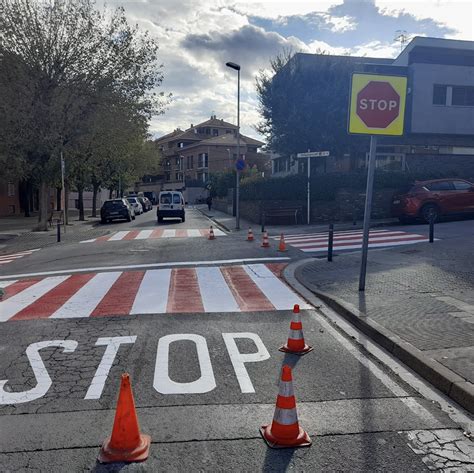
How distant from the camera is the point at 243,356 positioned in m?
5.34

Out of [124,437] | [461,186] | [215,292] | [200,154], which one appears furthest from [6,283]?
[200,154]

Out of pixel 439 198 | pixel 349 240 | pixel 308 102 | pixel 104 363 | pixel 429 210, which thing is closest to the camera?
pixel 104 363

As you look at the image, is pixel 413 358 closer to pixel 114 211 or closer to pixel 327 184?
pixel 327 184

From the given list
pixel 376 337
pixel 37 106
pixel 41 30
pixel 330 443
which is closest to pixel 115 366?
pixel 330 443

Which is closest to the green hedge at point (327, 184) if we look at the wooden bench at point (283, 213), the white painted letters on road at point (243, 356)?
the wooden bench at point (283, 213)

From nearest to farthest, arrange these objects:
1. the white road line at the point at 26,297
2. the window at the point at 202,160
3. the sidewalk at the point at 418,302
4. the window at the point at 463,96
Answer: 1. the sidewalk at the point at 418,302
2. the white road line at the point at 26,297
3. the window at the point at 463,96
4. the window at the point at 202,160

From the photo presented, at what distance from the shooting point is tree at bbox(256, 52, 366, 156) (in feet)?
90.0

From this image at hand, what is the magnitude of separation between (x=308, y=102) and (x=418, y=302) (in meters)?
22.0

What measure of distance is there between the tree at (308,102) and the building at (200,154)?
4654cm

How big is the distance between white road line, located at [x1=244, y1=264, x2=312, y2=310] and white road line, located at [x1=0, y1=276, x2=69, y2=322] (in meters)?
4.23

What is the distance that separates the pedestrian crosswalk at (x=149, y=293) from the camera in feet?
24.5

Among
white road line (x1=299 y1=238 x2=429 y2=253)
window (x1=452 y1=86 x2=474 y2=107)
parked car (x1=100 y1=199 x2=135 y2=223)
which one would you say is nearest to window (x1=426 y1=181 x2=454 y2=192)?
white road line (x1=299 y1=238 x2=429 y2=253)

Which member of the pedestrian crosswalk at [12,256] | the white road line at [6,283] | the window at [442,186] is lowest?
the pedestrian crosswalk at [12,256]

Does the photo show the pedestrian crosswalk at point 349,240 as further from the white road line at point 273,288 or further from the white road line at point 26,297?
the white road line at point 26,297
